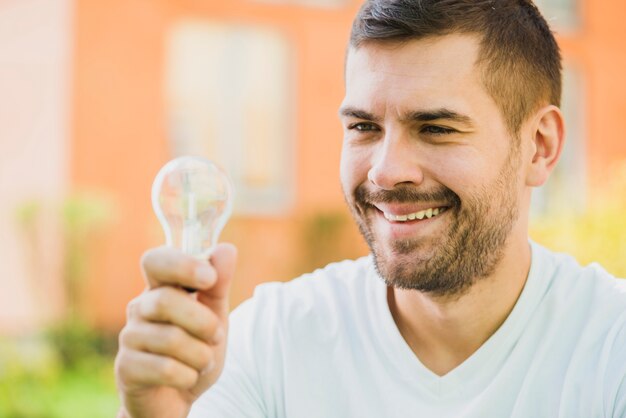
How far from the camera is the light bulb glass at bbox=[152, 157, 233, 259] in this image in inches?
61.4

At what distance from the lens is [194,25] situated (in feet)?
30.8

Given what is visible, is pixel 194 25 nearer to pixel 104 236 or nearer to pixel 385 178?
pixel 104 236

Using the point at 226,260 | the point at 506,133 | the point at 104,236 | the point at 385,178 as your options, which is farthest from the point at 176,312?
the point at 104,236

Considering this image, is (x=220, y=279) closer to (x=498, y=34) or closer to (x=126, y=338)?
(x=126, y=338)

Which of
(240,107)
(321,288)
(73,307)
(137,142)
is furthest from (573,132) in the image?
(321,288)

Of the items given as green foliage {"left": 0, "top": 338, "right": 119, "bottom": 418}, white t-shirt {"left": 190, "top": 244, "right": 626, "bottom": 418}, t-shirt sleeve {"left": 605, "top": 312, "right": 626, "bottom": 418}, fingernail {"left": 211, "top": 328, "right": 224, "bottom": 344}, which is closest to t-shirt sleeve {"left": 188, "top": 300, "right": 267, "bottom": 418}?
white t-shirt {"left": 190, "top": 244, "right": 626, "bottom": 418}

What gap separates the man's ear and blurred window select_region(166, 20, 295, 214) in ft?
23.1

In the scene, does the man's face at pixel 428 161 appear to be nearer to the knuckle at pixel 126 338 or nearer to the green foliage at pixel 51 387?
the knuckle at pixel 126 338

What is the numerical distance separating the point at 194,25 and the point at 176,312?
8318 mm

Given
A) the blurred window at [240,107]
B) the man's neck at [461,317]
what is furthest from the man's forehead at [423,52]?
the blurred window at [240,107]

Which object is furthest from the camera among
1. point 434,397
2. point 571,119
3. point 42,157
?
point 571,119

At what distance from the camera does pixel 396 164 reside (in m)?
2.28

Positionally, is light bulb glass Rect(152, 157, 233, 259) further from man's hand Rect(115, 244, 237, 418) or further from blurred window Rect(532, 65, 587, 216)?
blurred window Rect(532, 65, 587, 216)

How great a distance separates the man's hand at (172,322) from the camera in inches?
55.8
